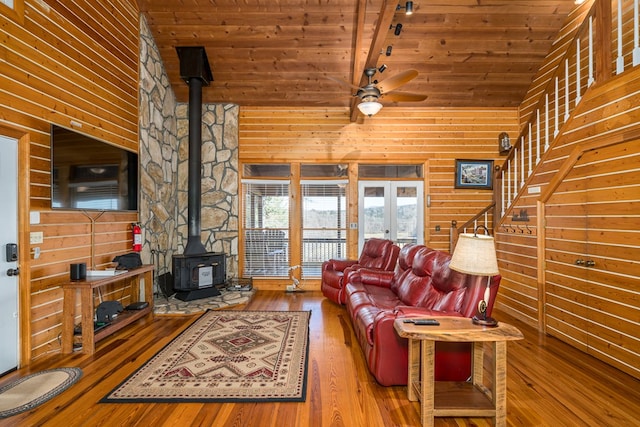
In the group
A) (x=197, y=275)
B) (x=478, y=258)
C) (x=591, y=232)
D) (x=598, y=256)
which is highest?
(x=591, y=232)

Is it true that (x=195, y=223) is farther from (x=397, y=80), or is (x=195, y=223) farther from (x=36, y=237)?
(x=397, y=80)

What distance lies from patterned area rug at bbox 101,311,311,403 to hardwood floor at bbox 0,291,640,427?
0.09m

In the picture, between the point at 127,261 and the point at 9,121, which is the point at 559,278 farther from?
the point at 9,121

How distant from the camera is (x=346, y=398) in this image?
7.73 ft

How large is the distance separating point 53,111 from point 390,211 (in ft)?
16.2

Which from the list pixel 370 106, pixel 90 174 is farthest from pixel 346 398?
pixel 90 174

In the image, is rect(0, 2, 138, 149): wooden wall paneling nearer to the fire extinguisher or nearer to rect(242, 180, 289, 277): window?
the fire extinguisher

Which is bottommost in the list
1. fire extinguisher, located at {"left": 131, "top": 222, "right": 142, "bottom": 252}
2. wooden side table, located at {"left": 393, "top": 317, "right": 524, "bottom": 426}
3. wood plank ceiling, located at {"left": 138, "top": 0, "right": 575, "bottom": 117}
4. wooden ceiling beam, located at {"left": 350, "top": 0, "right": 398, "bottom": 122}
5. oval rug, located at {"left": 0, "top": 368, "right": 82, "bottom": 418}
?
oval rug, located at {"left": 0, "top": 368, "right": 82, "bottom": 418}

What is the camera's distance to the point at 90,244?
363cm

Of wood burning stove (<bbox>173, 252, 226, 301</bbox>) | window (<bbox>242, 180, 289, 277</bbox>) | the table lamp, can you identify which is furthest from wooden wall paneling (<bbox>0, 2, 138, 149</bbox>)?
the table lamp

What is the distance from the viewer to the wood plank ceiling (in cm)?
443

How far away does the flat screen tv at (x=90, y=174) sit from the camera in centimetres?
306

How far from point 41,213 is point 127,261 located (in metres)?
1.01

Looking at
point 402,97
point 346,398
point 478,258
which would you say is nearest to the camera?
point 478,258
